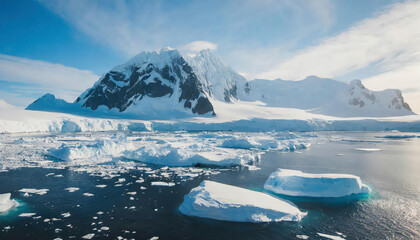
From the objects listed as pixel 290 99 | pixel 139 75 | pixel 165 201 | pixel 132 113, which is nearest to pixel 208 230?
pixel 165 201

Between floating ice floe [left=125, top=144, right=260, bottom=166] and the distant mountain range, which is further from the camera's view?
the distant mountain range

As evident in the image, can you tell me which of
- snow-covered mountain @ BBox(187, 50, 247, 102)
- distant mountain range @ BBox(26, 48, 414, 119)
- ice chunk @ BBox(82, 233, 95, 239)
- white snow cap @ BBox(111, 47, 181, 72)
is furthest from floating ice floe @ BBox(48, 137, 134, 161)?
snow-covered mountain @ BBox(187, 50, 247, 102)

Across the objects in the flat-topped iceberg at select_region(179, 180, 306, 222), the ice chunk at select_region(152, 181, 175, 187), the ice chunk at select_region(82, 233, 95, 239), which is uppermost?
the flat-topped iceberg at select_region(179, 180, 306, 222)

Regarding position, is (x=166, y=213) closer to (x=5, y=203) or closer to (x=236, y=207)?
(x=236, y=207)

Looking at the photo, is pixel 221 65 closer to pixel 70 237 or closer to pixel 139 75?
pixel 139 75

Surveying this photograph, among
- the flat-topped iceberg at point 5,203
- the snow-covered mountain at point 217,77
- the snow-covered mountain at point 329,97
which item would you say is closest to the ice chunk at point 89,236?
the flat-topped iceberg at point 5,203

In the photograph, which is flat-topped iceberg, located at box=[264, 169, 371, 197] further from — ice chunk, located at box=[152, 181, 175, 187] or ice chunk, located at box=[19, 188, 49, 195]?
ice chunk, located at box=[19, 188, 49, 195]

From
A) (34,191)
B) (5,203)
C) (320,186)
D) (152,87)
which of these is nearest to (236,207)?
(320,186)
